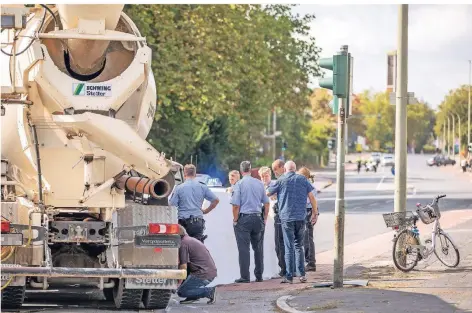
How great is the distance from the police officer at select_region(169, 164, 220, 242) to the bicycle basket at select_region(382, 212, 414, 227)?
2.88m

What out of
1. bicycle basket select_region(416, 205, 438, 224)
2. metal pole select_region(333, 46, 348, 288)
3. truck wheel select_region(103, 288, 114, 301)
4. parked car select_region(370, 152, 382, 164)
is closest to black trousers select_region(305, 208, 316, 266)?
bicycle basket select_region(416, 205, 438, 224)

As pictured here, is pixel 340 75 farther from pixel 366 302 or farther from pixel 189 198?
pixel 366 302

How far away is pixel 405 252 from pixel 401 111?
82.8 inches

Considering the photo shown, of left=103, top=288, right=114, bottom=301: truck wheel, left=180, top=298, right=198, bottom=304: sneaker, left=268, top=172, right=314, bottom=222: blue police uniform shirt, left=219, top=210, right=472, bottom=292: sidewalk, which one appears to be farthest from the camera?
left=268, top=172, right=314, bottom=222: blue police uniform shirt

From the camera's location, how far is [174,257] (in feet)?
48.1

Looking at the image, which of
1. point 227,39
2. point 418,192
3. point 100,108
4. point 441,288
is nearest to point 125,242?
point 100,108

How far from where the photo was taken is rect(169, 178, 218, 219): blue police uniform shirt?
1755 cm

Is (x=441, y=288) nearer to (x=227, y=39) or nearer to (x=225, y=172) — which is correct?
(x=227, y=39)

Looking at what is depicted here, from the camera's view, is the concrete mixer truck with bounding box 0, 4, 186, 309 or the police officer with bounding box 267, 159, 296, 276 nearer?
the concrete mixer truck with bounding box 0, 4, 186, 309

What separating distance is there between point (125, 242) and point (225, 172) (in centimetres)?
4213

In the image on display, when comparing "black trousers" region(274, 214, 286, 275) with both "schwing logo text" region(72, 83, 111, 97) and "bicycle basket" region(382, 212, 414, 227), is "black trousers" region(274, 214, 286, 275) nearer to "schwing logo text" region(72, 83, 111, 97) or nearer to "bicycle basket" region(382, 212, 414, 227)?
"bicycle basket" region(382, 212, 414, 227)

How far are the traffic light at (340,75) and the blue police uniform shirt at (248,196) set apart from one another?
2334 mm

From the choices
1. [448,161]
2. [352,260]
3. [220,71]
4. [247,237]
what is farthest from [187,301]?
[448,161]

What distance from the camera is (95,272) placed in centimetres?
1401
